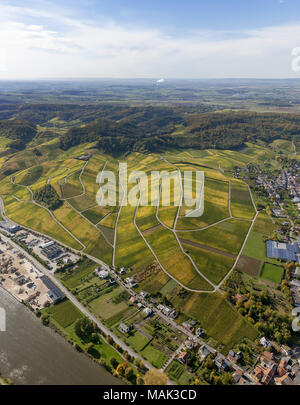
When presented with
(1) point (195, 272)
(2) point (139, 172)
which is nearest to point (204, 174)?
(2) point (139, 172)

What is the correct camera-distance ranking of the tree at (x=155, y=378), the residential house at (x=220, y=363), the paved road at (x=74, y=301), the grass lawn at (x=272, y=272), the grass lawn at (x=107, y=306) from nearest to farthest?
the tree at (x=155, y=378), the residential house at (x=220, y=363), the paved road at (x=74, y=301), the grass lawn at (x=107, y=306), the grass lawn at (x=272, y=272)

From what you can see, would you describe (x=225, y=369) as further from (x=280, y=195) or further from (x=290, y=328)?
(x=280, y=195)

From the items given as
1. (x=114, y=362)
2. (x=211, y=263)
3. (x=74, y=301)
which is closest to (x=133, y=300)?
(x=74, y=301)

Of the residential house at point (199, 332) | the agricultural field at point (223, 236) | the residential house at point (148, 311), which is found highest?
the agricultural field at point (223, 236)

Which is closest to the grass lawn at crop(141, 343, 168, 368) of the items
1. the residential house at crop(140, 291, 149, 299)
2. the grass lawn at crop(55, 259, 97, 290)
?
the residential house at crop(140, 291, 149, 299)

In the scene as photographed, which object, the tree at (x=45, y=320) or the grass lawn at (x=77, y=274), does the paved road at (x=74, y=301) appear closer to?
the grass lawn at (x=77, y=274)

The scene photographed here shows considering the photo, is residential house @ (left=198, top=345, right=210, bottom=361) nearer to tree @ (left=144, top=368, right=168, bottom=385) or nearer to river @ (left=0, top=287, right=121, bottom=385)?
tree @ (left=144, top=368, right=168, bottom=385)

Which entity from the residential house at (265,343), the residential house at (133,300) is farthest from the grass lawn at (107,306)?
the residential house at (265,343)
